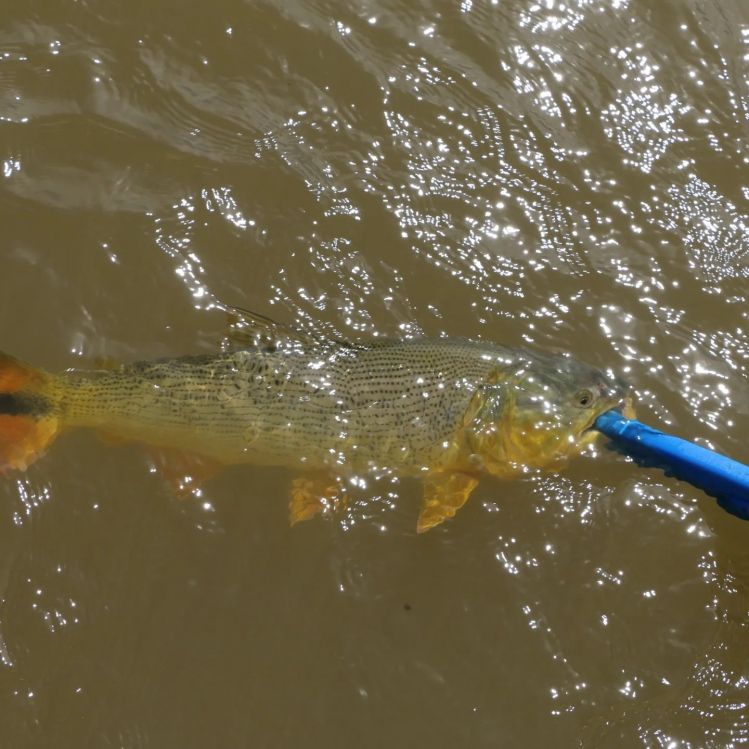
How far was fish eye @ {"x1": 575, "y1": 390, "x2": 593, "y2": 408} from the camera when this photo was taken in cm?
452

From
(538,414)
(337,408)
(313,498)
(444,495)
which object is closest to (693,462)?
(538,414)

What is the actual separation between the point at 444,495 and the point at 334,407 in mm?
713

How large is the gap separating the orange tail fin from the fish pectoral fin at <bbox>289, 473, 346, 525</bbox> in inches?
48.1

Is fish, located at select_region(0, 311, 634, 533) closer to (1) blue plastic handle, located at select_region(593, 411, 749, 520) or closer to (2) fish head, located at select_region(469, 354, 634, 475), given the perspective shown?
(2) fish head, located at select_region(469, 354, 634, 475)

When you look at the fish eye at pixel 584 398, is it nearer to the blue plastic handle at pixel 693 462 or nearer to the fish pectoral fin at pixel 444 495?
the blue plastic handle at pixel 693 462

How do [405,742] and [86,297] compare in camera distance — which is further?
[86,297]

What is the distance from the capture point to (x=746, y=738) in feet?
14.2

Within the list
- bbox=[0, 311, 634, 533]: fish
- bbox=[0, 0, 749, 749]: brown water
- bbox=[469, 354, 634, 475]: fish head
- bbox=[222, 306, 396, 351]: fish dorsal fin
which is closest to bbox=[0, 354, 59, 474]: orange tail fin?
bbox=[0, 311, 634, 533]: fish

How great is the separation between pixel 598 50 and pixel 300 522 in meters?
3.84

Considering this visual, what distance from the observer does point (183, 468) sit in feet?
15.4

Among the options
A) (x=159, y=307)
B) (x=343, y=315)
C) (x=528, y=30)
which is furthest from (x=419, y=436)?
Answer: (x=528, y=30)

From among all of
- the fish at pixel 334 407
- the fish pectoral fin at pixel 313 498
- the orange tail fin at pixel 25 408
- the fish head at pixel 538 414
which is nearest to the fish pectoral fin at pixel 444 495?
the fish at pixel 334 407

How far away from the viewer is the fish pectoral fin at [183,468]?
15.2 ft

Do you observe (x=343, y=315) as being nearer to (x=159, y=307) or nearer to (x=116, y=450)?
(x=159, y=307)
